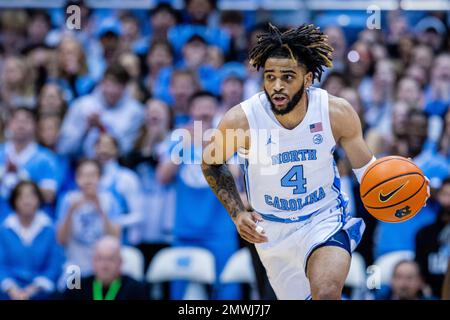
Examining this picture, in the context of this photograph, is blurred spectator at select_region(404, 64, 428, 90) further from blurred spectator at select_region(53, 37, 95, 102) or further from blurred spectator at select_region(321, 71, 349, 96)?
blurred spectator at select_region(53, 37, 95, 102)

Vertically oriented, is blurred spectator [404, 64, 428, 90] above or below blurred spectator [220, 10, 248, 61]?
below

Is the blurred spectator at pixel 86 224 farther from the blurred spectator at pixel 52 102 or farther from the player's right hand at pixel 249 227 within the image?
the player's right hand at pixel 249 227

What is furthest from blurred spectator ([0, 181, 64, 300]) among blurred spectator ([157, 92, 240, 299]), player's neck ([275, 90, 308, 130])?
player's neck ([275, 90, 308, 130])

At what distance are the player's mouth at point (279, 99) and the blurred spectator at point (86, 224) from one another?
3425 millimetres

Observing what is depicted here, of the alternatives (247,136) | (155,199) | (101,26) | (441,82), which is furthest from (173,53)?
(247,136)

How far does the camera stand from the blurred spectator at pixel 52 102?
10.6m

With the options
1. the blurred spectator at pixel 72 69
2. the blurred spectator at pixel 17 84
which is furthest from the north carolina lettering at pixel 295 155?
the blurred spectator at pixel 17 84

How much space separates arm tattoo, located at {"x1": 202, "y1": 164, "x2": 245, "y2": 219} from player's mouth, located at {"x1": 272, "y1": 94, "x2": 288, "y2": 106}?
62 cm

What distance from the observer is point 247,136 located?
6.79m

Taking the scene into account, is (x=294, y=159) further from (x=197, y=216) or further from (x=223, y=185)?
(x=197, y=216)

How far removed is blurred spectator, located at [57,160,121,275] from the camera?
9.62 meters
